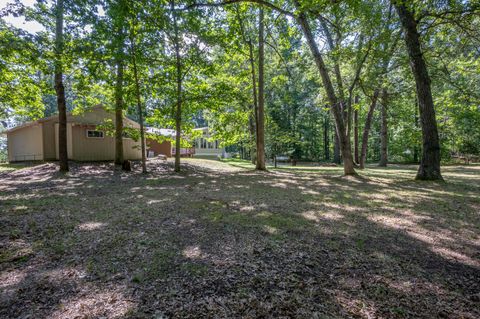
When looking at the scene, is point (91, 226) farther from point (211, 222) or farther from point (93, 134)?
point (93, 134)

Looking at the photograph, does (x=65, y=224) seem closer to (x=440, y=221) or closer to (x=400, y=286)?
(x=400, y=286)

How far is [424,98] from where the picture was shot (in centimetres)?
740

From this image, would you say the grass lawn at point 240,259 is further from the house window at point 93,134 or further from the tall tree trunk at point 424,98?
the house window at point 93,134

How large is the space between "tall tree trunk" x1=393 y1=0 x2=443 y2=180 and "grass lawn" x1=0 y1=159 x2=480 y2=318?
8.29 ft

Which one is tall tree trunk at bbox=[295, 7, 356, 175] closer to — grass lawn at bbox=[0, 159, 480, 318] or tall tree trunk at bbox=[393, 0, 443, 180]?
tall tree trunk at bbox=[393, 0, 443, 180]

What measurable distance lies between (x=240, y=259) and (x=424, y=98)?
8.13m

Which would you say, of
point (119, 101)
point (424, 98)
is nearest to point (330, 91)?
point (424, 98)

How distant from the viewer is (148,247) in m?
2.98

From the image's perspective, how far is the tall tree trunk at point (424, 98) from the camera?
7.29m

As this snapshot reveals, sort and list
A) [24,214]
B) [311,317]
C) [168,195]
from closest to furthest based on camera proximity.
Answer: [311,317] < [24,214] < [168,195]

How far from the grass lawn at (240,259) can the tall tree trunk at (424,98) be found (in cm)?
253

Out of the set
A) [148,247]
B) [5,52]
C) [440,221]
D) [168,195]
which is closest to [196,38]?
[5,52]

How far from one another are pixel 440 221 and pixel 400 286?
2.63 meters

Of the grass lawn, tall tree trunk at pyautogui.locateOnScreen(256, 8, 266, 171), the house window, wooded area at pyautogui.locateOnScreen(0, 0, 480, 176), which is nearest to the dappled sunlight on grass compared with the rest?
the grass lawn
